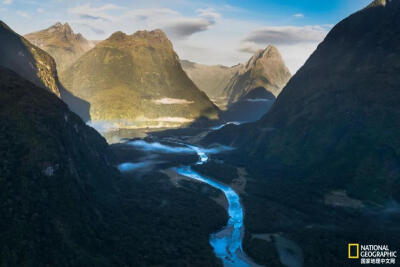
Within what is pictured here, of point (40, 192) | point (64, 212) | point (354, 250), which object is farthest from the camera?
point (354, 250)

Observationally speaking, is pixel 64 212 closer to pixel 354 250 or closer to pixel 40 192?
pixel 40 192

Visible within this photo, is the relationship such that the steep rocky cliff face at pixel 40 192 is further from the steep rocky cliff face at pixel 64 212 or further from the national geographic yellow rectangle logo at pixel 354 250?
the national geographic yellow rectangle logo at pixel 354 250

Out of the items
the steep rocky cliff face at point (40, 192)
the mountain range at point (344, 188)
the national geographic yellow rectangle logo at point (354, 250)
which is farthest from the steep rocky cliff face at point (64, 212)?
the national geographic yellow rectangle logo at point (354, 250)

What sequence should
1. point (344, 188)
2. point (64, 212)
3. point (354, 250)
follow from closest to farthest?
1. point (64, 212)
2. point (354, 250)
3. point (344, 188)

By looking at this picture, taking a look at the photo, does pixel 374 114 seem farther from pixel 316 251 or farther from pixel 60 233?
pixel 60 233

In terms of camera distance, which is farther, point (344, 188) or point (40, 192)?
point (344, 188)

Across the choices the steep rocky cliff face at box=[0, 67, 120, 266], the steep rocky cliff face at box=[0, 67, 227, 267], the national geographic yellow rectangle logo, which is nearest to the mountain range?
the national geographic yellow rectangle logo

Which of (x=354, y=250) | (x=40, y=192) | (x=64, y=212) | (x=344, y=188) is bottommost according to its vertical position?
(x=354, y=250)

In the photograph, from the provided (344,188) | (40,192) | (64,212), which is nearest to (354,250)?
(344,188)

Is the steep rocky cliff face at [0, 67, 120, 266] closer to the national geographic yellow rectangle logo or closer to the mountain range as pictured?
the mountain range

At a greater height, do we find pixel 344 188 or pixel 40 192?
pixel 40 192

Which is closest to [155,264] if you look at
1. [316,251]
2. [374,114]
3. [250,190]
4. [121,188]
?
[316,251]
